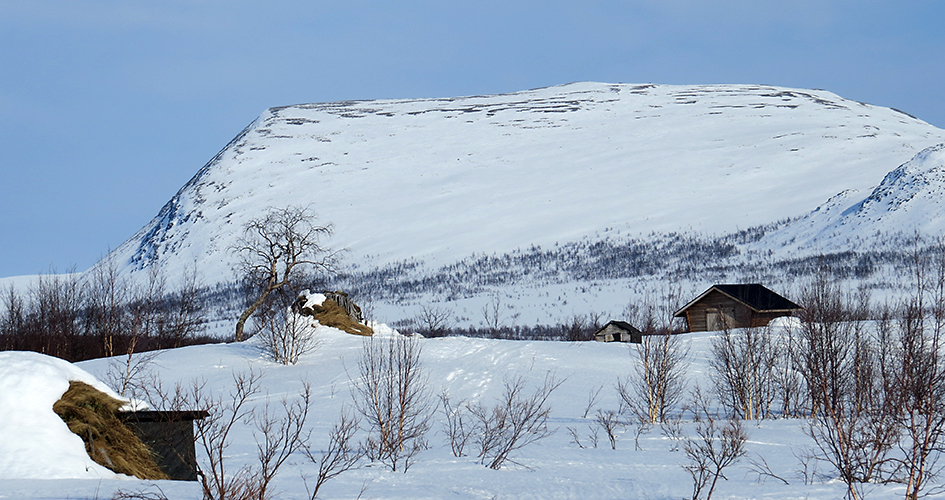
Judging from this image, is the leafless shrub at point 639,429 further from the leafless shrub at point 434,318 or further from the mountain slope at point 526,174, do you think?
the mountain slope at point 526,174

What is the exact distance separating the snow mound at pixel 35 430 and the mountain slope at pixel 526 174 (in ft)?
306

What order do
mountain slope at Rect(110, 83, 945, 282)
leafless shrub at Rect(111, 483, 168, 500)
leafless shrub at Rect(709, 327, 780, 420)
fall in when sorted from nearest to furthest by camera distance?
leafless shrub at Rect(111, 483, 168, 500)
leafless shrub at Rect(709, 327, 780, 420)
mountain slope at Rect(110, 83, 945, 282)

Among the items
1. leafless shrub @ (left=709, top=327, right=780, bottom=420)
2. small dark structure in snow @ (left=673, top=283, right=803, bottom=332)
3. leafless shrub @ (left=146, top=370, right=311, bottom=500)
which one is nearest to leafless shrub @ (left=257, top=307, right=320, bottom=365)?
leafless shrub @ (left=146, top=370, right=311, bottom=500)

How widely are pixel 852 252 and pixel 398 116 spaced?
11916 cm

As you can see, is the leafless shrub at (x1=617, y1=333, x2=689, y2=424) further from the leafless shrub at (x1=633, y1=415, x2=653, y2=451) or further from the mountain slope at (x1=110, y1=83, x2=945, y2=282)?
the mountain slope at (x1=110, y1=83, x2=945, y2=282)

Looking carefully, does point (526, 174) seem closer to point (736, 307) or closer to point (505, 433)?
point (736, 307)

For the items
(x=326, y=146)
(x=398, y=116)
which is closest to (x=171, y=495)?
(x=326, y=146)

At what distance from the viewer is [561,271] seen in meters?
95.7

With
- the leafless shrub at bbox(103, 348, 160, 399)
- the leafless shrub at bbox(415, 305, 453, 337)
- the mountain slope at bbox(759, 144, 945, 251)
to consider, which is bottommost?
the leafless shrub at bbox(103, 348, 160, 399)

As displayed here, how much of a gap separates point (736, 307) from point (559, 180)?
85.5 meters

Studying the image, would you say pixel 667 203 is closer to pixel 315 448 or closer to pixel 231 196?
pixel 231 196

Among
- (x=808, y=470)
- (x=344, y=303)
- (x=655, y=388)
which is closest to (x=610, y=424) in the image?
(x=655, y=388)

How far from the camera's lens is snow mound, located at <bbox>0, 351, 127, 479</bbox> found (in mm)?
10281

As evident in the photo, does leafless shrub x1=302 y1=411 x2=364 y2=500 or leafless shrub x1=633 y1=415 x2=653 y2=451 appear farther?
leafless shrub x1=633 y1=415 x2=653 y2=451
